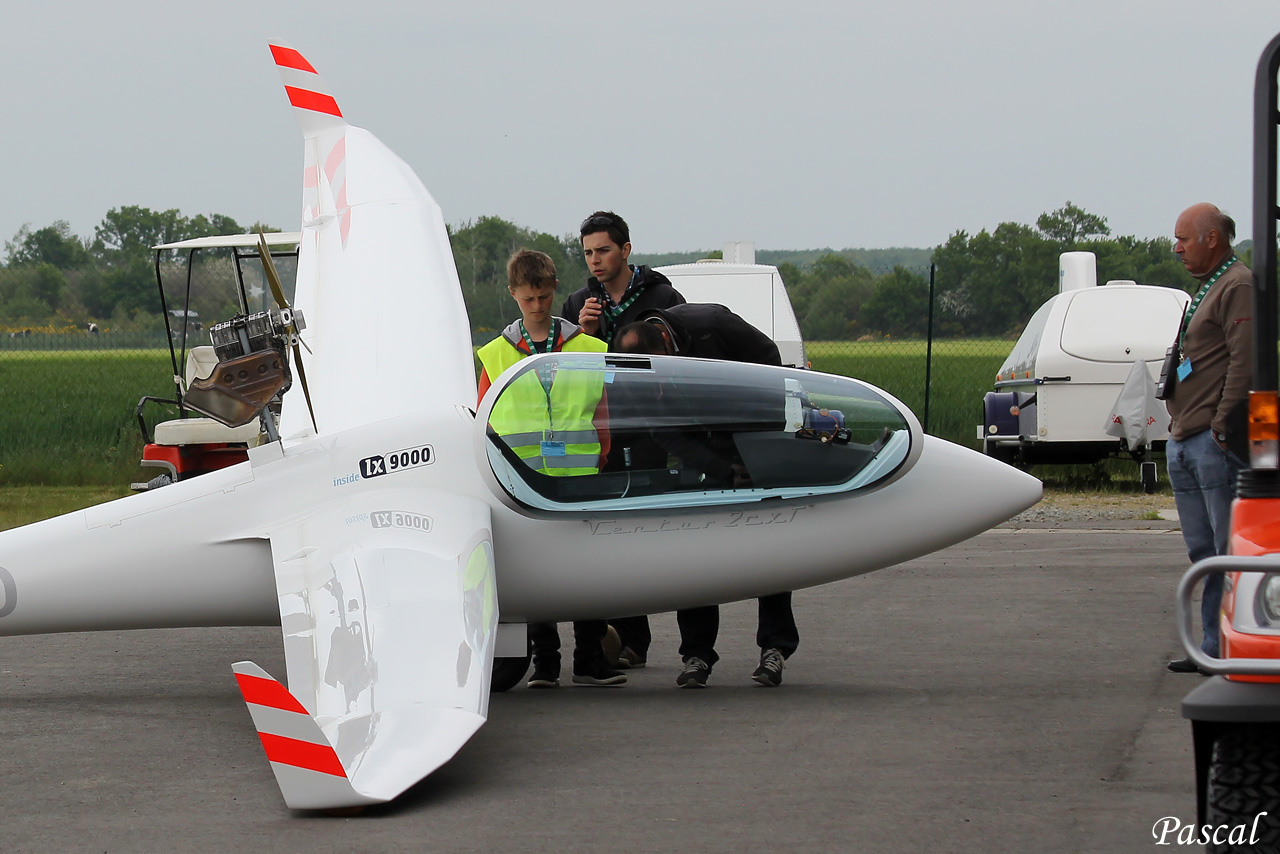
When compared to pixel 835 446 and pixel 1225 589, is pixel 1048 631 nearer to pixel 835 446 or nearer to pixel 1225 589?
pixel 835 446

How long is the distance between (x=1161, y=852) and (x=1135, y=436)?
369 inches

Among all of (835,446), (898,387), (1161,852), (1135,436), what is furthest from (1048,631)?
(898,387)

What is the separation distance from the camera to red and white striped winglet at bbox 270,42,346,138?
9.23m

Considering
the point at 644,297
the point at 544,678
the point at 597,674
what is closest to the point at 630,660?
the point at 597,674

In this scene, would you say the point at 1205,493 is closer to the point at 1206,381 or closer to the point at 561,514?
the point at 1206,381

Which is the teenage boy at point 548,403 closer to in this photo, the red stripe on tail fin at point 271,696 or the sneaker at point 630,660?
the sneaker at point 630,660

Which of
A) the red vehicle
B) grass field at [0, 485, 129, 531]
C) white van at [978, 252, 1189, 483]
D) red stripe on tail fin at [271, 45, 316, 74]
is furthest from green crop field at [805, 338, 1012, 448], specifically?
red stripe on tail fin at [271, 45, 316, 74]

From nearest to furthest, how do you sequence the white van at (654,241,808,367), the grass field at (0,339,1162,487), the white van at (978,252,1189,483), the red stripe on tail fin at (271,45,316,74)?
the red stripe on tail fin at (271,45,316,74), the white van at (978,252,1189,483), the white van at (654,241,808,367), the grass field at (0,339,1162,487)

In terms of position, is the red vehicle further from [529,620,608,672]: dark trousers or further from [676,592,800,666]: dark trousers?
[676,592,800,666]: dark trousers

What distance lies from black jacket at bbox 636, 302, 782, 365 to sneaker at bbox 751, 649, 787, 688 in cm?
137

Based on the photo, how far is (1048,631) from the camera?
713cm

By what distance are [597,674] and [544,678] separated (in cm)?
26

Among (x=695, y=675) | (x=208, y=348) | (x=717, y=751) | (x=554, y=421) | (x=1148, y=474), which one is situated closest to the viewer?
(x=717, y=751)

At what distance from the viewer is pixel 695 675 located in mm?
6113
